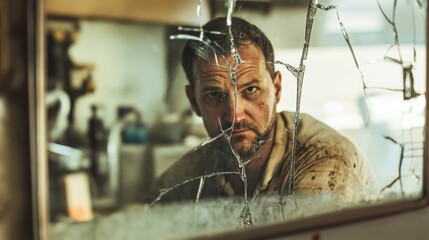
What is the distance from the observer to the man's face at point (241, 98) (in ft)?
3.24

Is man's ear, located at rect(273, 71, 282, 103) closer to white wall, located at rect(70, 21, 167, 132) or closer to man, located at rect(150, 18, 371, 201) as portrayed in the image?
man, located at rect(150, 18, 371, 201)

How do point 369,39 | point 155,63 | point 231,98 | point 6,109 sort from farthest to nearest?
point 369,39, point 231,98, point 155,63, point 6,109

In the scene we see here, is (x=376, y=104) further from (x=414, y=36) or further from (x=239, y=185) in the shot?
(x=239, y=185)

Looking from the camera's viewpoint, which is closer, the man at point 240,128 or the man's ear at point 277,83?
the man at point 240,128

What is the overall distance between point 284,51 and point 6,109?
53 cm

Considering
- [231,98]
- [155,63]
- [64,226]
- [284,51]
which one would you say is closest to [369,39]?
[284,51]

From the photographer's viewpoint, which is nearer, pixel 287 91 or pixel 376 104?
pixel 287 91

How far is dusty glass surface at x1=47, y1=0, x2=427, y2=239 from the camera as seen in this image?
85 cm

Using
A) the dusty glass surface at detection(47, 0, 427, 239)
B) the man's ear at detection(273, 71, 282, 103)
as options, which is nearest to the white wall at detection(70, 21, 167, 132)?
the dusty glass surface at detection(47, 0, 427, 239)

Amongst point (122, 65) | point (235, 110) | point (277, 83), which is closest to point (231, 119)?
point (235, 110)

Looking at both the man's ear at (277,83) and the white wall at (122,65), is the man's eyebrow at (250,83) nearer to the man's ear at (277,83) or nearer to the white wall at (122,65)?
the man's ear at (277,83)

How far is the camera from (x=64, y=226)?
33.0 inches

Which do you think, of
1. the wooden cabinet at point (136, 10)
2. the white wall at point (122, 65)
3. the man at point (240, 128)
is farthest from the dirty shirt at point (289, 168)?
the wooden cabinet at point (136, 10)

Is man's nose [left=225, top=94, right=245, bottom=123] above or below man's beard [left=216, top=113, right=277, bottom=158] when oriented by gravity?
above
